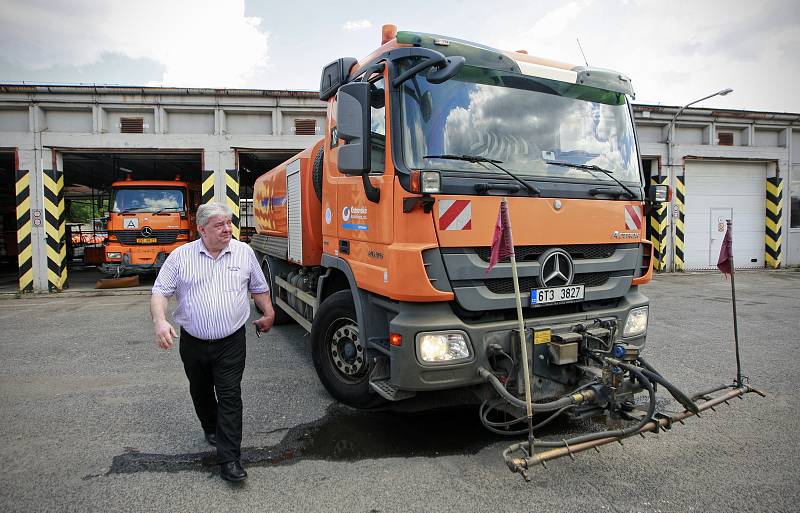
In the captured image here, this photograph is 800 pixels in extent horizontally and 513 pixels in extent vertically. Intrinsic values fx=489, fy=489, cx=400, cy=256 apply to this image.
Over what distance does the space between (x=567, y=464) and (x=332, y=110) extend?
139 inches

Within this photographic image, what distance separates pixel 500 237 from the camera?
2.77 meters

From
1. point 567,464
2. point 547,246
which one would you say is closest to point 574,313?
point 547,246

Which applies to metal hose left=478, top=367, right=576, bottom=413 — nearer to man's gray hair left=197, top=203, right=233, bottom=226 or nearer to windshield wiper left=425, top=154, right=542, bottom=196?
windshield wiper left=425, top=154, right=542, bottom=196

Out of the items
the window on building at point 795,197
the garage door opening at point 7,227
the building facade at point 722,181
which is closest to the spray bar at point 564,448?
the building facade at point 722,181

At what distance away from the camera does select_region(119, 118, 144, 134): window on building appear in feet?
38.4

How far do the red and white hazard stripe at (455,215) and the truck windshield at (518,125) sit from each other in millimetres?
244

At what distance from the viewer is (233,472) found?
2.97 meters

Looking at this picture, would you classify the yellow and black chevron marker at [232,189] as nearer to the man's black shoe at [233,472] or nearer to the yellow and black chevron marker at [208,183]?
the yellow and black chevron marker at [208,183]

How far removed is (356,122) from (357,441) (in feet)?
7.52

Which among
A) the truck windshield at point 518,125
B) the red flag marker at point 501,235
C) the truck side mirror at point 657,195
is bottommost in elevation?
the red flag marker at point 501,235

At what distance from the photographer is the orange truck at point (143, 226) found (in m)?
12.8

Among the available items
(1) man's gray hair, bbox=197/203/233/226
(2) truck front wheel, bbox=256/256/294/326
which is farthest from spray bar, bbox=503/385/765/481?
(2) truck front wheel, bbox=256/256/294/326

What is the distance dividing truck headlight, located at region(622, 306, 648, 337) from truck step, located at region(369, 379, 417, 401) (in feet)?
5.74

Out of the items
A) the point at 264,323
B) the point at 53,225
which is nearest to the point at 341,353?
the point at 264,323
